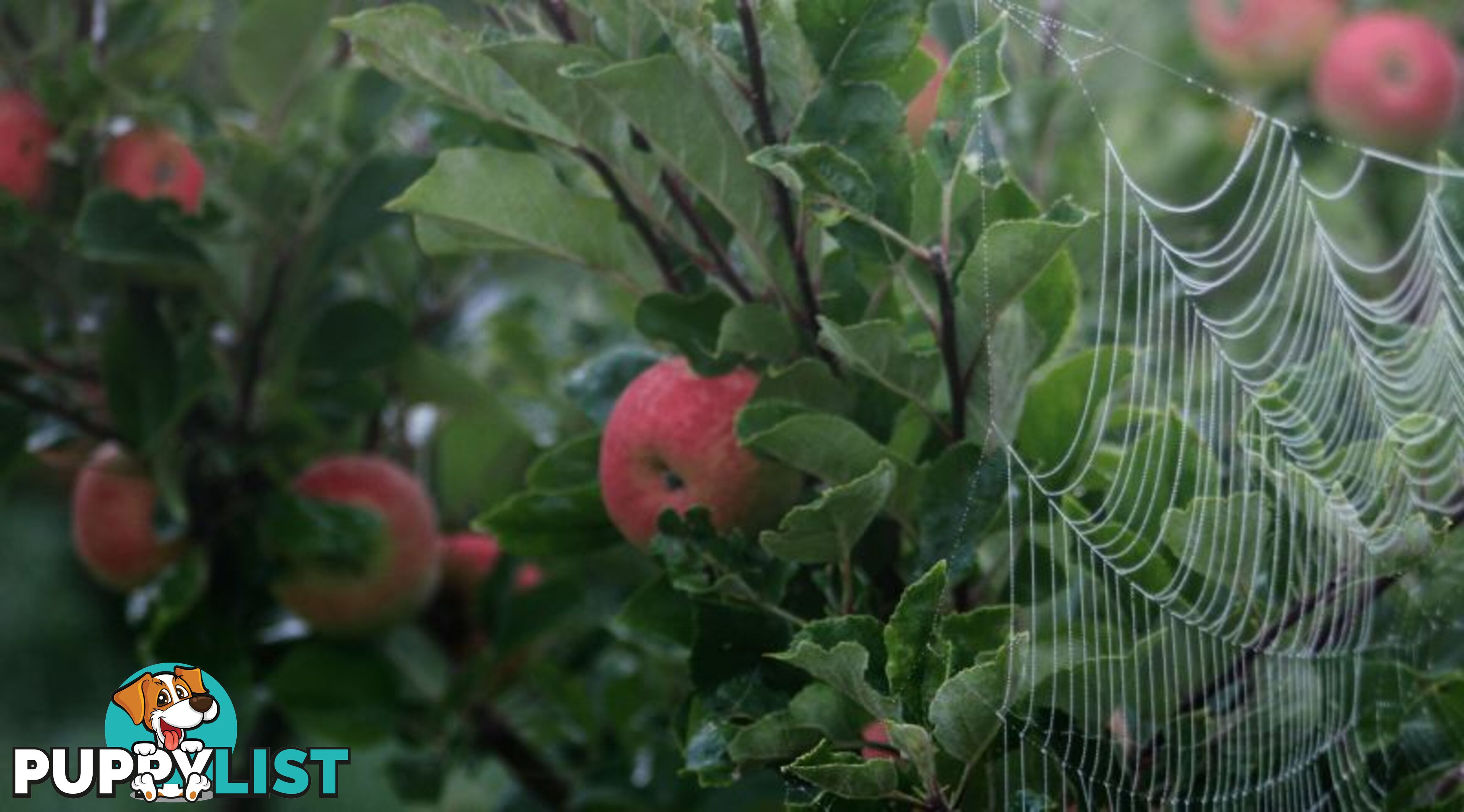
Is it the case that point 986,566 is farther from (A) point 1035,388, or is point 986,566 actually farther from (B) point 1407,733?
(B) point 1407,733

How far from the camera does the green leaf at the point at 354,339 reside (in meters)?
1.36

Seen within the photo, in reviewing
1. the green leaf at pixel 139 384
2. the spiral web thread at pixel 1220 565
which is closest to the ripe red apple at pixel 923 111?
the spiral web thread at pixel 1220 565

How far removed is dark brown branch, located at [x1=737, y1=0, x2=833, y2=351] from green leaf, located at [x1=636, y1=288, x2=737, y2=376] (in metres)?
0.04

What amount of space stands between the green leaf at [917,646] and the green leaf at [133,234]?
662 millimetres

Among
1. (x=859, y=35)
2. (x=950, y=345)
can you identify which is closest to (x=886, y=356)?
(x=950, y=345)

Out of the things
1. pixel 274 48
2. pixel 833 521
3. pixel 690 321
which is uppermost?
pixel 274 48

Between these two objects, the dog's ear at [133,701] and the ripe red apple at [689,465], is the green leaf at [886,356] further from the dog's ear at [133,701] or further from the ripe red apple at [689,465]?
the dog's ear at [133,701]

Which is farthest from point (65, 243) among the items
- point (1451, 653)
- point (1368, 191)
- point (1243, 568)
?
point (1368, 191)

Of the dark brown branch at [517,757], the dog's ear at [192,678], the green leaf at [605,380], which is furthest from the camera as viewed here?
the dark brown branch at [517,757]

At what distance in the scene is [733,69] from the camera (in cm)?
86

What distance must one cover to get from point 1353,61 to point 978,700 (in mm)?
1145

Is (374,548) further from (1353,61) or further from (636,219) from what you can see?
(1353,61)

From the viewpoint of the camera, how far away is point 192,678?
1.22 metres

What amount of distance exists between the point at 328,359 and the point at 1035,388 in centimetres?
58
